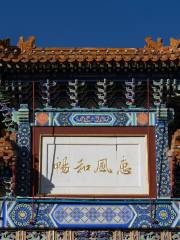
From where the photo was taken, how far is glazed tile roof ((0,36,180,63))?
16203mm

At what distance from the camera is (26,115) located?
16.8 metres

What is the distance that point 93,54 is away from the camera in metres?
16.4

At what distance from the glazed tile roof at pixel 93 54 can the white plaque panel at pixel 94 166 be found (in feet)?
5.75

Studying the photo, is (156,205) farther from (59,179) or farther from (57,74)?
(57,74)

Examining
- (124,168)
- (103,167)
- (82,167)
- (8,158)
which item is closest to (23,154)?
(8,158)

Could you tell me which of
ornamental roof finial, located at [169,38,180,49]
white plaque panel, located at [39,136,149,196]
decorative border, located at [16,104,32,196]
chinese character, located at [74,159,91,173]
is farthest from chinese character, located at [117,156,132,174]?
ornamental roof finial, located at [169,38,180,49]

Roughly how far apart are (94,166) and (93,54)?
7.83 feet

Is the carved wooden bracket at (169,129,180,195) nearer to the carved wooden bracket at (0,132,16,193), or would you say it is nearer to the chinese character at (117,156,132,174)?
the chinese character at (117,156,132,174)

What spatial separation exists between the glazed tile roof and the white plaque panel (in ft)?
5.75

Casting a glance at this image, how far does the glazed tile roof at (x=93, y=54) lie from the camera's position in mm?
16203

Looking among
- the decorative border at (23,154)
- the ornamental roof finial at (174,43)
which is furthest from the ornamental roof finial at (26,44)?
the ornamental roof finial at (174,43)

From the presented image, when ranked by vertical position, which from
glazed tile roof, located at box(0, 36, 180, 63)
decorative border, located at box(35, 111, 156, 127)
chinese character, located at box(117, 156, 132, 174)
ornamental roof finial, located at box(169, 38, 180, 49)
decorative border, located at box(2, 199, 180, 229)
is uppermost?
ornamental roof finial, located at box(169, 38, 180, 49)

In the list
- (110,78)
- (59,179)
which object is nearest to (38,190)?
(59,179)

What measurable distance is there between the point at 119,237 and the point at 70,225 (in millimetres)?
1032
